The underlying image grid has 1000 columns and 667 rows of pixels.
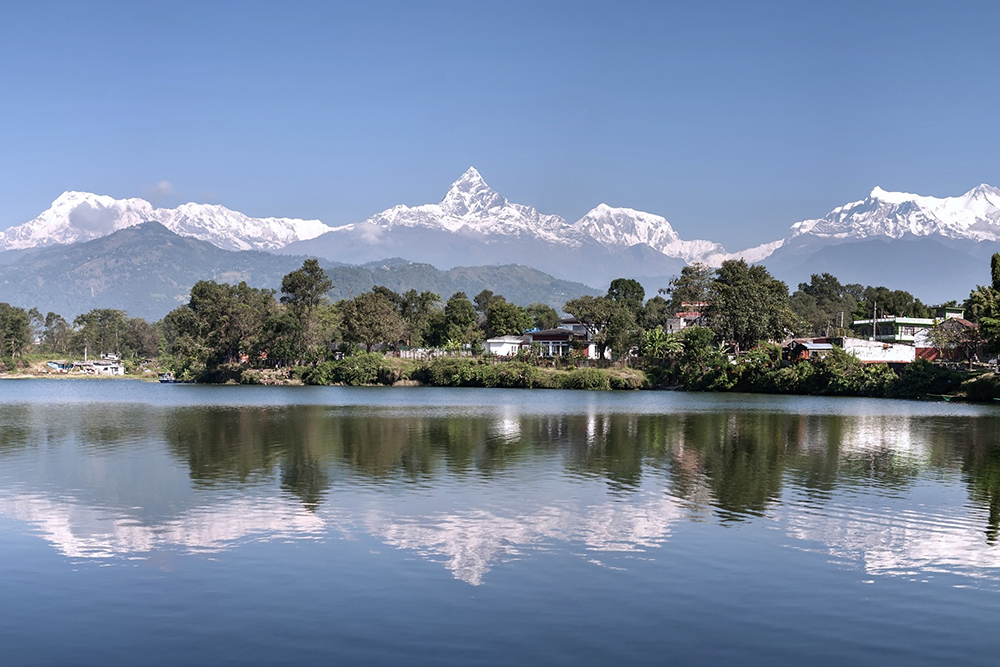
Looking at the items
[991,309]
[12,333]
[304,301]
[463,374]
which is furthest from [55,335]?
[991,309]

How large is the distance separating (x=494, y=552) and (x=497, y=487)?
813 cm

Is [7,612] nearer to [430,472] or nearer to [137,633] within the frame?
[137,633]

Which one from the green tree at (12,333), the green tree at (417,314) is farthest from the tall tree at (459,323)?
the green tree at (12,333)

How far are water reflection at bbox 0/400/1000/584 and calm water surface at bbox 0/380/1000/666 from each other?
0.42ft

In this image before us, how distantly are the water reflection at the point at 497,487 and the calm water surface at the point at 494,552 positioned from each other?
127mm

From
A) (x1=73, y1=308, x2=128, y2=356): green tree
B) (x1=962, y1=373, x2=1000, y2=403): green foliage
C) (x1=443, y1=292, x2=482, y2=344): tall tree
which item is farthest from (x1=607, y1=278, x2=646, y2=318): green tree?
(x1=73, y1=308, x2=128, y2=356): green tree

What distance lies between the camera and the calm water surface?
13.2 metres

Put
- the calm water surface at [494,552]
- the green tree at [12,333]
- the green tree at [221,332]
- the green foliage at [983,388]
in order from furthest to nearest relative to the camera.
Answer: the green tree at [12,333]
the green tree at [221,332]
the green foliage at [983,388]
the calm water surface at [494,552]

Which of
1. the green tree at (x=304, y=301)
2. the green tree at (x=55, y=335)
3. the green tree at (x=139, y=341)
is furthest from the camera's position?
the green tree at (x=55, y=335)

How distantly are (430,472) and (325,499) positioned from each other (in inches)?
230

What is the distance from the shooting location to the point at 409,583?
52.7 feet

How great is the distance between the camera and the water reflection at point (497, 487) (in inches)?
781

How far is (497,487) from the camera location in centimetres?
2664

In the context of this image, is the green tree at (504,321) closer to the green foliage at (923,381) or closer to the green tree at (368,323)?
the green tree at (368,323)
